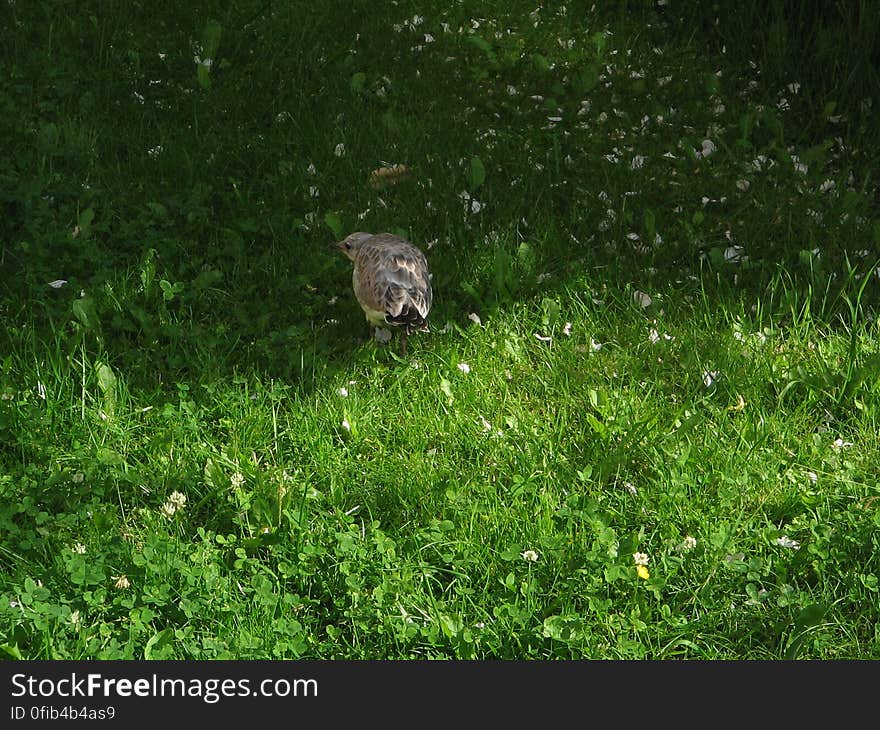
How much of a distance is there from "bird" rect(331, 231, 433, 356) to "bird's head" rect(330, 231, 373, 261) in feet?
0.12

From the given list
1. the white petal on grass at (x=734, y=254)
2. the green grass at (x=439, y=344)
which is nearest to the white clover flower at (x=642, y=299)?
the green grass at (x=439, y=344)

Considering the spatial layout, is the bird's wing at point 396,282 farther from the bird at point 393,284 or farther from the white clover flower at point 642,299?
the white clover flower at point 642,299

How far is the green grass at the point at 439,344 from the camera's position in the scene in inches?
143

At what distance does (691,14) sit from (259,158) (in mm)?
3398

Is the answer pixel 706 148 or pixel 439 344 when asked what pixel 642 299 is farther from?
pixel 706 148

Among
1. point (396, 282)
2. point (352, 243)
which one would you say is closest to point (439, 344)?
point (396, 282)

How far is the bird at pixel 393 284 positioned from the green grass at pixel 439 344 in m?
0.22

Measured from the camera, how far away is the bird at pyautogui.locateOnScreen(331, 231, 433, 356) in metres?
4.66

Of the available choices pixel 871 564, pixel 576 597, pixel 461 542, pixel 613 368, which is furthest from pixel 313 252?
pixel 871 564

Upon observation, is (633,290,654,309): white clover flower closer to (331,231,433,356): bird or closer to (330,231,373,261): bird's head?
(331,231,433,356): bird

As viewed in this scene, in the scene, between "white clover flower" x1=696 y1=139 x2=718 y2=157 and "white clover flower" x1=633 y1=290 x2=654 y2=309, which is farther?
"white clover flower" x1=696 y1=139 x2=718 y2=157

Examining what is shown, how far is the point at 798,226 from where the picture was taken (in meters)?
5.72

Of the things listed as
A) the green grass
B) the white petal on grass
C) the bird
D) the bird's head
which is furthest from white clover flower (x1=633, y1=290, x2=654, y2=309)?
the bird's head

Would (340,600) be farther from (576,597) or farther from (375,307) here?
(375,307)
